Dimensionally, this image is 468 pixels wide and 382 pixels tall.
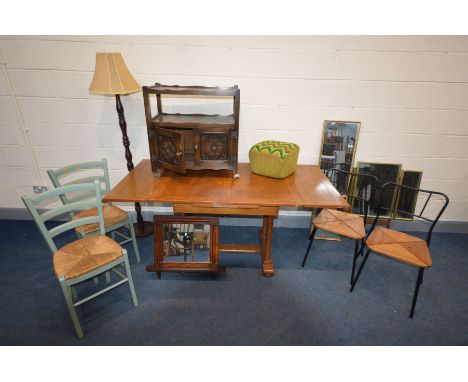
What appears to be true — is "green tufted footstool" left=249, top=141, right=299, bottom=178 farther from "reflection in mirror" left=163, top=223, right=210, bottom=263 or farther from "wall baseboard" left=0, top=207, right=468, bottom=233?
"wall baseboard" left=0, top=207, right=468, bottom=233

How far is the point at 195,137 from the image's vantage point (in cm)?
197

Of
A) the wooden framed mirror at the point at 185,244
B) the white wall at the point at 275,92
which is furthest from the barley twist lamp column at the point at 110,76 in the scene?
the wooden framed mirror at the point at 185,244

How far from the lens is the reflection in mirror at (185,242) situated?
2.17 m

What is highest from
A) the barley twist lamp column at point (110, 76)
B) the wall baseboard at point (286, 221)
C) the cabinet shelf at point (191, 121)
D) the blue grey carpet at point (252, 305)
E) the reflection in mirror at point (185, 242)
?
the barley twist lamp column at point (110, 76)

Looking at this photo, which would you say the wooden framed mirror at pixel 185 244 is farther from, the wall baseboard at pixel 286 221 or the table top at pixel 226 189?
the wall baseboard at pixel 286 221

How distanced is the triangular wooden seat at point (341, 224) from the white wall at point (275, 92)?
1.96ft

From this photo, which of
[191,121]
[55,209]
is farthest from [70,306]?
[191,121]

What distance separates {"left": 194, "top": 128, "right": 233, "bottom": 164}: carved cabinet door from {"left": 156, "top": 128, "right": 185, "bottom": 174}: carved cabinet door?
13 centimetres

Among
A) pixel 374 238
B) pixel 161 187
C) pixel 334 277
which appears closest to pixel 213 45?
pixel 161 187

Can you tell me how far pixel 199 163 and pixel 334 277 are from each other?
4.87 ft

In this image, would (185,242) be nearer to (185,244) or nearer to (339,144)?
(185,244)

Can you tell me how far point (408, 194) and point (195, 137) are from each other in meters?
2.22

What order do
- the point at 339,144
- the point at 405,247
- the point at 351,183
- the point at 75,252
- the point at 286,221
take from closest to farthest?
1. the point at 75,252
2. the point at 405,247
3. the point at 339,144
4. the point at 351,183
5. the point at 286,221

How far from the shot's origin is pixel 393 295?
2088mm
